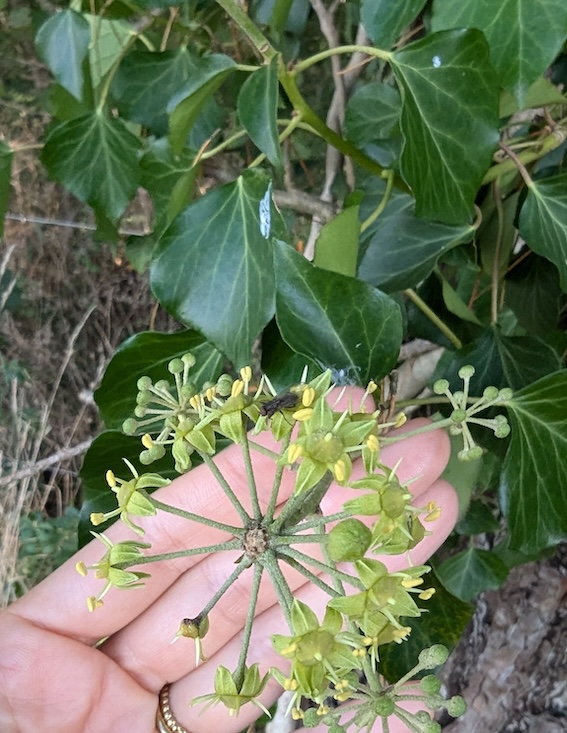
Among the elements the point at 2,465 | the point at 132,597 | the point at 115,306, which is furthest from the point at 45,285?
the point at 132,597

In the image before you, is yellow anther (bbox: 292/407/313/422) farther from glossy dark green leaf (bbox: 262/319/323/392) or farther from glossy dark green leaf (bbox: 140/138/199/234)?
glossy dark green leaf (bbox: 140/138/199/234)

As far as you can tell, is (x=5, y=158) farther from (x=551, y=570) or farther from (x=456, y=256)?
(x=551, y=570)

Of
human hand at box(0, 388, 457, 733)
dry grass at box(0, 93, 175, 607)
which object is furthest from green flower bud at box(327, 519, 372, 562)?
dry grass at box(0, 93, 175, 607)

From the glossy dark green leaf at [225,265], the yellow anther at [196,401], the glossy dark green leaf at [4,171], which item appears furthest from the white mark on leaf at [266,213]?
the glossy dark green leaf at [4,171]

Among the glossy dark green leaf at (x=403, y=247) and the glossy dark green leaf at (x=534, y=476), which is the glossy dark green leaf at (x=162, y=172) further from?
the glossy dark green leaf at (x=534, y=476)

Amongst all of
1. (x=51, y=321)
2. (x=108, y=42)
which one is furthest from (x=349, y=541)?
(x=51, y=321)
